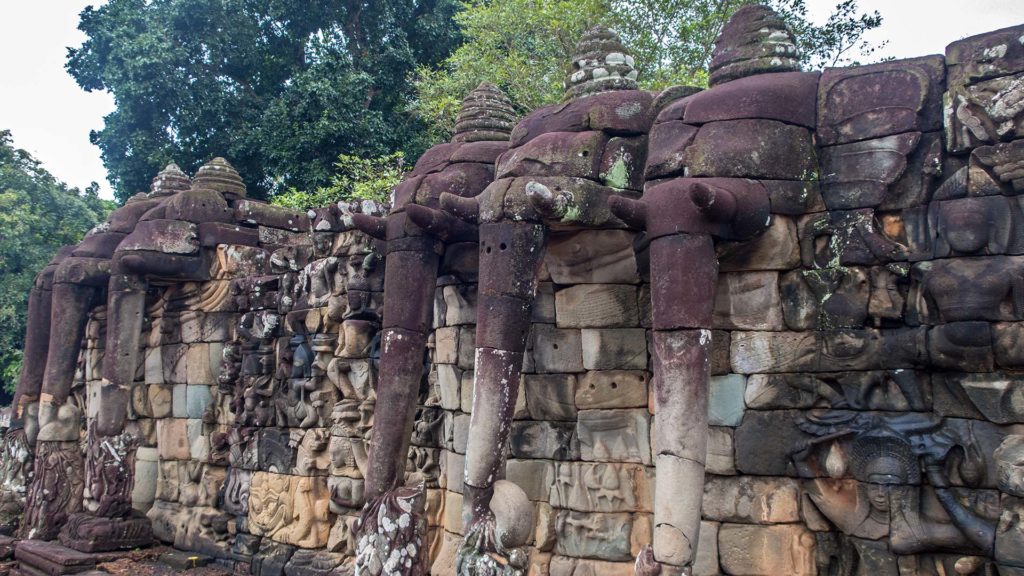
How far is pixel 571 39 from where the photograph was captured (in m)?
16.2

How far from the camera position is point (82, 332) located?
40.5 ft

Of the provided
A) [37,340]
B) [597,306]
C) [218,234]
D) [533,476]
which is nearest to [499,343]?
[597,306]

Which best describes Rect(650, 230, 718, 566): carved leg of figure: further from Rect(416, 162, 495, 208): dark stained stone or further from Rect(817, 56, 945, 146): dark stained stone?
Rect(416, 162, 495, 208): dark stained stone

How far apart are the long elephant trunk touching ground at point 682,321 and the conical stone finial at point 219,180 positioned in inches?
296

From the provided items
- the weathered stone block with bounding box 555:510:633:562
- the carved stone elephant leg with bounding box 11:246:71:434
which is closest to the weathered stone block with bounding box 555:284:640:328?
the weathered stone block with bounding box 555:510:633:562

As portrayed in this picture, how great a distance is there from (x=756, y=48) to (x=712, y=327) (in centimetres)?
211

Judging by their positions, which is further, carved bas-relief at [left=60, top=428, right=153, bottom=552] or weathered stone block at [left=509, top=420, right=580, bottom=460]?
carved bas-relief at [left=60, top=428, right=153, bottom=552]

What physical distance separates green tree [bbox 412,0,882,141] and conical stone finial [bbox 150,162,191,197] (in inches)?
189

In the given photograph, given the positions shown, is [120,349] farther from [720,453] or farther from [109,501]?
[720,453]

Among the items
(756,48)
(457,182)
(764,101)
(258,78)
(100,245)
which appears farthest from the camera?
(258,78)

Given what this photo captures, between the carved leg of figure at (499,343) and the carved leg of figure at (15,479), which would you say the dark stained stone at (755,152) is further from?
the carved leg of figure at (15,479)

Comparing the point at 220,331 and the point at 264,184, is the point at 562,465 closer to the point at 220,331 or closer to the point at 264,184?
the point at 220,331

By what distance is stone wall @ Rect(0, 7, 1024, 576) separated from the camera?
5.41m

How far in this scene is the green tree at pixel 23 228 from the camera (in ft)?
Result: 61.0
